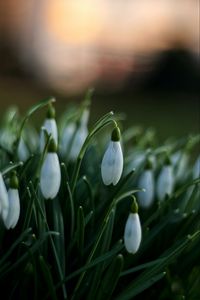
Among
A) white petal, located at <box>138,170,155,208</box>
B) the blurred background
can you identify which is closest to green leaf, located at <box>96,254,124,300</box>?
white petal, located at <box>138,170,155,208</box>

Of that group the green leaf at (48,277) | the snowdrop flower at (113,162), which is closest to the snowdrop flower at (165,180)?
the snowdrop flower at (113,162)

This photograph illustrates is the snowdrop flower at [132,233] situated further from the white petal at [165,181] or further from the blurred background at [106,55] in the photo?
the blurred background at [106,55]

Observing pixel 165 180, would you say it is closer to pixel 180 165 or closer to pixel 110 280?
pixel 180 165

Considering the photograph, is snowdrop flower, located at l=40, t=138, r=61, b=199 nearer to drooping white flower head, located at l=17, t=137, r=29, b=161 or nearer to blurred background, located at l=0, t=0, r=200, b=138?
drooping white flower head, located at l=17, t=137, r=29, b=161

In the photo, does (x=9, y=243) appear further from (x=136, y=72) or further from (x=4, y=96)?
(x=136, y=72)

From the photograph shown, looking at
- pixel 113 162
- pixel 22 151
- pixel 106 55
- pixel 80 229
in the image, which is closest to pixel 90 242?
pixel 80 229

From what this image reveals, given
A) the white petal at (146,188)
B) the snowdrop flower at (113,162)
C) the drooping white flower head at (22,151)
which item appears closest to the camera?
the snowdrop flower at (113,162)
